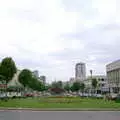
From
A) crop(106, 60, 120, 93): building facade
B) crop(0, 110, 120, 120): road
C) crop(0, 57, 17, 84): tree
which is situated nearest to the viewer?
crop(0, 110, 120, 120): road

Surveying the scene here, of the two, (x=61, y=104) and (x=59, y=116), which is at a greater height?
(x=61, y=104)

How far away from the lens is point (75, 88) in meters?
173

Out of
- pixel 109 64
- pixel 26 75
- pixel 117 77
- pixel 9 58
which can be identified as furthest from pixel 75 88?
pixel 9 58

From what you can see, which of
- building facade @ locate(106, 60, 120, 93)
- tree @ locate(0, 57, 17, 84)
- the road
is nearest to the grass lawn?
the road

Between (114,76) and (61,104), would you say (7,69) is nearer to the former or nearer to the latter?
(61,104)

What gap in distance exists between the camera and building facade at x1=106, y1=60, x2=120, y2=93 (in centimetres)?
12414

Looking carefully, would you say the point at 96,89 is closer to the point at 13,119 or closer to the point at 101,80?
the point at 101,80

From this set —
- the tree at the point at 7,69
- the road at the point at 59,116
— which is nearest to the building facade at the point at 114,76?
the tree at the point at 7,69

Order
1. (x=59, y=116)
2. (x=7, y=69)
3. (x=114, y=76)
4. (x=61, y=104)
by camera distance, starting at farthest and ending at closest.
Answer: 1. (x=114, y=76)
2. (x=7, y=69)
3. (x=61, y=104)
4. (x=59, y=116)

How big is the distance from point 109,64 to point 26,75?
42.7 metres

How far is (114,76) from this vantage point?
130 meters

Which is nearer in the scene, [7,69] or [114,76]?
[7,69]

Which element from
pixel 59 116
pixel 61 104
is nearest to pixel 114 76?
pixel 61 104

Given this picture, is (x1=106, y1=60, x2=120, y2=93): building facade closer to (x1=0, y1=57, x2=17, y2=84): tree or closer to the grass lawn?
(x1=0, y1=57, x2=17, y2=84): tree
